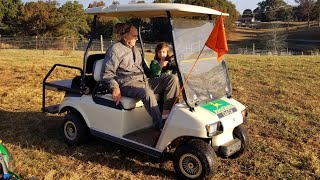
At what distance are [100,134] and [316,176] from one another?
2537 mm

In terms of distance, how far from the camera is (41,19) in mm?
36625

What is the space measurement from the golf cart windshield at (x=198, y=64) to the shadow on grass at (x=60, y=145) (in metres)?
0.97

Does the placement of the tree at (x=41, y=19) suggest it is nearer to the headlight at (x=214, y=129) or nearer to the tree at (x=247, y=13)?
the headlight at (x=214, y=129)

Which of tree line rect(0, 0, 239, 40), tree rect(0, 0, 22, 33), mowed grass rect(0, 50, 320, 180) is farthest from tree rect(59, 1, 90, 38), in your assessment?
mowed grass rect(0, 50, 320, 180)

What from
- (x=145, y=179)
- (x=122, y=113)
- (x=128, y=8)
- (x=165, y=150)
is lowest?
(x=145, y=179)

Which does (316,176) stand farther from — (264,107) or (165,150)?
(264,107)

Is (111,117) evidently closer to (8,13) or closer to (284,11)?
(8,13)

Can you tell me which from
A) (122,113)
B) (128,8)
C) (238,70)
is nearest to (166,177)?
(122,113)

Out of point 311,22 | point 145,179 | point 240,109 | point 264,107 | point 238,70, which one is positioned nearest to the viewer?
point 145,179

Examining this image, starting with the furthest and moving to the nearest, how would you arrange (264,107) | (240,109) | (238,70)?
(238,70), (264,107), (240,109)

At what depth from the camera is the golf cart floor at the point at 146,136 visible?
442cm

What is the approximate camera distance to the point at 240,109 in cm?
450

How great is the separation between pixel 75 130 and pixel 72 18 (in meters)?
34.3

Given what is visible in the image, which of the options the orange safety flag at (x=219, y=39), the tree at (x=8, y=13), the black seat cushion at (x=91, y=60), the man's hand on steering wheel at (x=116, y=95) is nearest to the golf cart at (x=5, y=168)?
the man's hand on steering wheel at (x=116, y=95)
